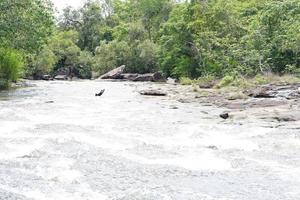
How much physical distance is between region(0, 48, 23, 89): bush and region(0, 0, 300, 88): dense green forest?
0.07 m

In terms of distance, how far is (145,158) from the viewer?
11.8 metres

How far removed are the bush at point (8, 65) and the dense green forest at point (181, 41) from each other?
0.07 m

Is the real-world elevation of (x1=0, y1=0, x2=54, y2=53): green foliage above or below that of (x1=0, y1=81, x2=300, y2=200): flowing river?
above

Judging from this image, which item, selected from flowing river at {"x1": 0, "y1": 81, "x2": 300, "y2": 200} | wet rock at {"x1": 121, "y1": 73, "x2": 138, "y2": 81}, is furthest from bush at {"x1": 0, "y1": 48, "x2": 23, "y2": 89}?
wet rock at {"x1": 121, "y1": 73, "x2": 138, "y2": 81}

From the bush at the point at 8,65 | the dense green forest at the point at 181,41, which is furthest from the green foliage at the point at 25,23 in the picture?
the bush at the point at 8,65

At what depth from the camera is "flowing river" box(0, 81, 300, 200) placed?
29.7ft

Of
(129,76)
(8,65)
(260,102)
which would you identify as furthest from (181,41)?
(260,102)

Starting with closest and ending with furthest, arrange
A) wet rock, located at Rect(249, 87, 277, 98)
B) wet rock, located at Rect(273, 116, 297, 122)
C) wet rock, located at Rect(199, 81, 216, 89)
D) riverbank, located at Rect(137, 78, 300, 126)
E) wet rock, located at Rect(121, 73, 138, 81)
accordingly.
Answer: wet rock, located at Rect(273, 116, 297, 122), riverbank, located at Rect(137, 78, 300, 126), wet rock, located at Rect(249, 87, 277, 98), wet rock, located at Rect(199, 81, 216, 89), wet rock, located at Rect(121, 73, 138, 81)

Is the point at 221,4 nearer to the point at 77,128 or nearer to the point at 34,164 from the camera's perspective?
the point at 77,128

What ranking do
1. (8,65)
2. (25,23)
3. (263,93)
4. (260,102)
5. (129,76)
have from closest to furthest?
1. (260,102)
2. (263,93)
3. (25,23)
4. (8,65)
5. (129,76)

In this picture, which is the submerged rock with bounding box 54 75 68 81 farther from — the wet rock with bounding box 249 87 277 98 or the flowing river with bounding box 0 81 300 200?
the flowing river with bounding box 0 81 300 200

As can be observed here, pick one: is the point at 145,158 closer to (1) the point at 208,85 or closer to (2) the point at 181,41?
(1) the point at 208,85

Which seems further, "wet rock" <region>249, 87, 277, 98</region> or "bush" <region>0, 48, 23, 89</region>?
"bush" <region>0, 48, 23, 89</region>

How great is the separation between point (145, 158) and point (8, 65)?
2621 cm
